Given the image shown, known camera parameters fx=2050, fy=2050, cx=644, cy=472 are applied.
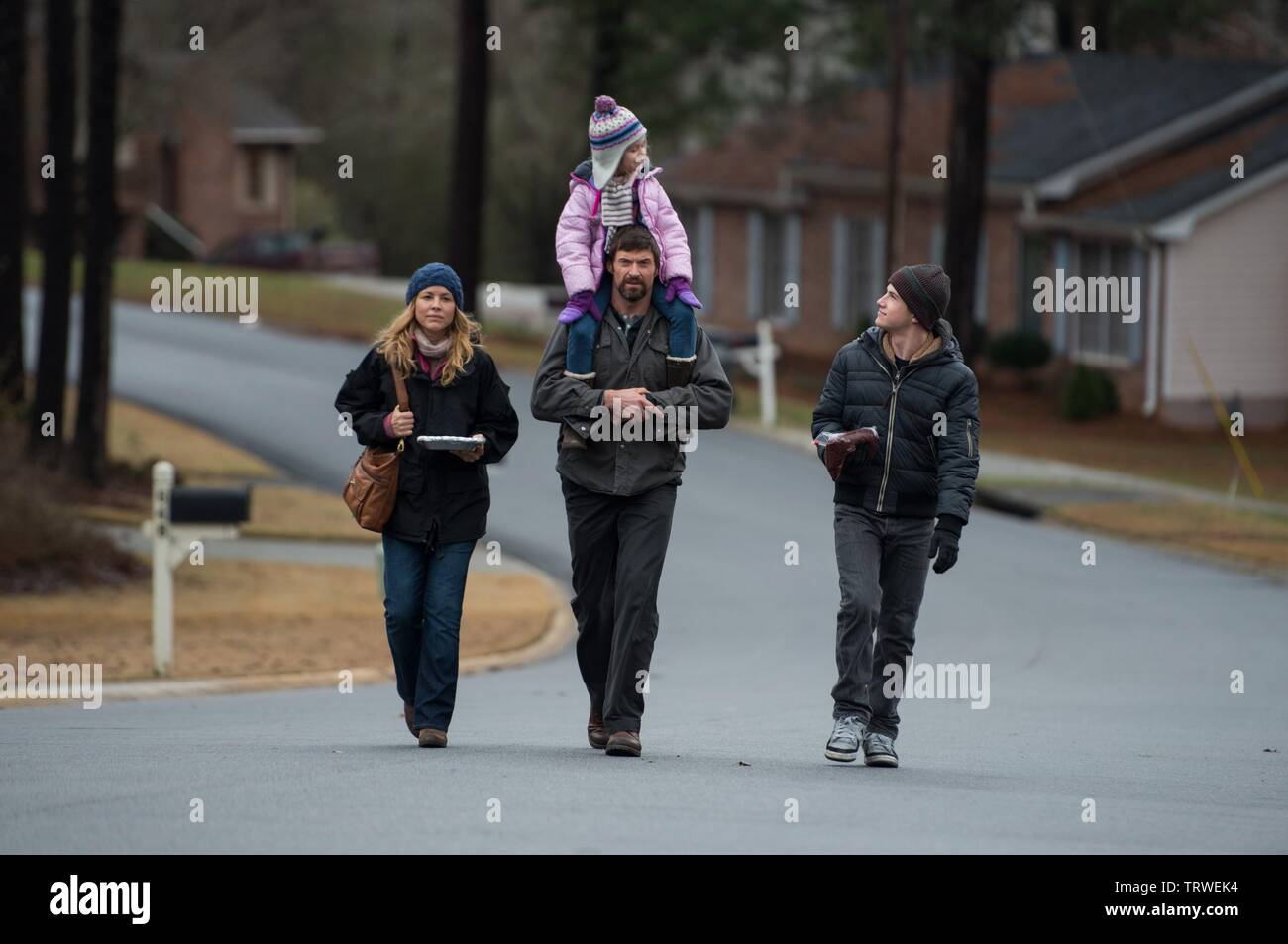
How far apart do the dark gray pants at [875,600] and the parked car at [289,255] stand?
2021 inches

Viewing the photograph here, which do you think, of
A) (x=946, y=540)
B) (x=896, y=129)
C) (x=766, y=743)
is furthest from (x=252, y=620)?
(x=896, y=129)

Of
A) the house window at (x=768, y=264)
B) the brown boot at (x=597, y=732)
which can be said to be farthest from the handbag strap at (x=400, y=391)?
the house window at (x=768, y=264)

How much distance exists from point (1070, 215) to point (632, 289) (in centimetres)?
2836

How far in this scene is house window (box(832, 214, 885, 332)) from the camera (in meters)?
41.0

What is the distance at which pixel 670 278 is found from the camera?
8.32 metres

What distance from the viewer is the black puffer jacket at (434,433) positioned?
8.48 meters

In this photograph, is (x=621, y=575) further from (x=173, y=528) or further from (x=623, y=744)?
(x=173, y=528)

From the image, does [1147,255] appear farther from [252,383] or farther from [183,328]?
[183,328]

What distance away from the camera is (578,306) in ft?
27.1

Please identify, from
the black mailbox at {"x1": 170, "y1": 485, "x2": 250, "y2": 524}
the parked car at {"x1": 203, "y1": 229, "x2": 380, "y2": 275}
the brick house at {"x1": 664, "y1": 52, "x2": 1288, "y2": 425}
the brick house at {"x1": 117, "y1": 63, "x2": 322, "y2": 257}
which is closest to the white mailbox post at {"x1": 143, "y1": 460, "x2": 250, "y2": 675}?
the black mailbox at {"x1": 170, "y1": 485, "x2": 250, "y2": 524}

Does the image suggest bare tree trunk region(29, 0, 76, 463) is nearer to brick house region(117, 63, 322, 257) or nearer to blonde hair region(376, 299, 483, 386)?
blonde hair region(376, 299, 483, 386)

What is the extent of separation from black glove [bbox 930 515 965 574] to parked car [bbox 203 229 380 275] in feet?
170

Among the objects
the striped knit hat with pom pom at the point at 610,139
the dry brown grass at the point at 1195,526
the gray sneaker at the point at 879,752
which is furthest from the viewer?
the dry brown grass at the point at 1195,526

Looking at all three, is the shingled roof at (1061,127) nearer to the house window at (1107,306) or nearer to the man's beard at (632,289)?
the house window at (1107,306)
